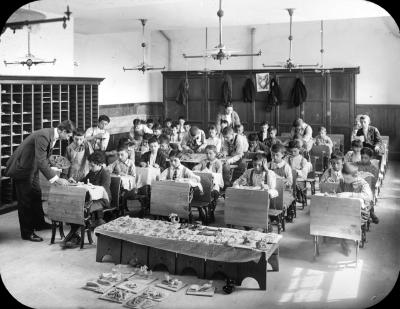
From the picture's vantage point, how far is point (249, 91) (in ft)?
55.1

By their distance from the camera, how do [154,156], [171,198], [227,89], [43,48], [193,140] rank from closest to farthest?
[171,198] < [154,156] < [43,48] < [193,140] < [227,89]

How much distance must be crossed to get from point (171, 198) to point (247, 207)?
127 cm

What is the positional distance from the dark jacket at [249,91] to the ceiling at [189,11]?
3.38m

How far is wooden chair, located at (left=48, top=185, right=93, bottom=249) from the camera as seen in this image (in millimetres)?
7199

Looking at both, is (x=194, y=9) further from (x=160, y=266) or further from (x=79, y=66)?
(x=160, y=266)

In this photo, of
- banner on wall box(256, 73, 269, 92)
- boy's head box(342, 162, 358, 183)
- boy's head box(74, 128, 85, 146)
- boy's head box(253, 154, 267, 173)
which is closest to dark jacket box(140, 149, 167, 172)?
boy's head box(74, 128, 85, 146)

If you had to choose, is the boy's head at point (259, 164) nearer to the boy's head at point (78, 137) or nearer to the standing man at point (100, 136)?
the boy's head at point (78, 137)

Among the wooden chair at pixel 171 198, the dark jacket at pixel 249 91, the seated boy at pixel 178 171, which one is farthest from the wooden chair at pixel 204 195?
the dark jacket at pixel 249 91

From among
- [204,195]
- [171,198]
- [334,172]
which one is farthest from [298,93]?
[171,198]

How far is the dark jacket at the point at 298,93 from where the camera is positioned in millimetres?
16078

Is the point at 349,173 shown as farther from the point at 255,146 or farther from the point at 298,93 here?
the point at 298,93

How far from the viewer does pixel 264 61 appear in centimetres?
1678

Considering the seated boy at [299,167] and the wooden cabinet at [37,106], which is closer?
the seated boy at [299,167]

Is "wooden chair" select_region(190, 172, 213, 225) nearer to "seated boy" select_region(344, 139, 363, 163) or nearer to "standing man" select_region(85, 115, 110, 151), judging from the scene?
"seated boy" select_region(344, 139, 363, 163)
